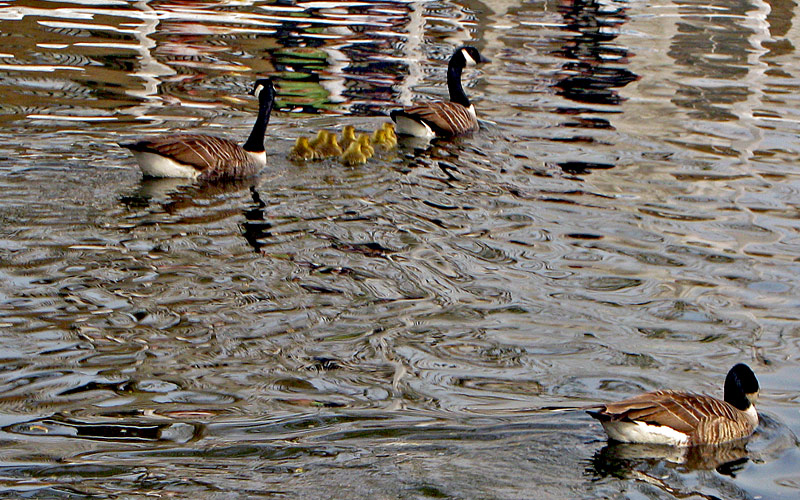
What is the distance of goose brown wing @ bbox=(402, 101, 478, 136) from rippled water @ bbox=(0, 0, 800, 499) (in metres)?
0.24

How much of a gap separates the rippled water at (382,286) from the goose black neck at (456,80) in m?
0.63

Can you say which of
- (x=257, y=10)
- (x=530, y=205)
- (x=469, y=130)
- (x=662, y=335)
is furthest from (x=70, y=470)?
(x=257, y=10)

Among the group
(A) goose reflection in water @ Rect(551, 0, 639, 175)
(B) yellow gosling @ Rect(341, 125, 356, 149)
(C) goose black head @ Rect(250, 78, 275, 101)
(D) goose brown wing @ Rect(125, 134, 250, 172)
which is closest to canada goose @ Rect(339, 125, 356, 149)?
(B) yellow gosling @ Rect(341, 125, 356, 149)

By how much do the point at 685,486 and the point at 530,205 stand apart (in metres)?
5.77

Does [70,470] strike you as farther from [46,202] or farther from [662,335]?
[46,202]

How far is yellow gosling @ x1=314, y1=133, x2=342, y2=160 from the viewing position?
12773 mm

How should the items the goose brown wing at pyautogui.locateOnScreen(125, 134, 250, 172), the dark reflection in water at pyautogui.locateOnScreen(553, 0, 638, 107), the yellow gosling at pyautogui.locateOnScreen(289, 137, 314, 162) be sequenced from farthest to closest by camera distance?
the dark reflection in water at pyautogui.locateOnScreen(553, 0, 638, 107) < the yellow gosling at pyautogui.locateOnScreen(289, 137, 314, 162) < the goose brown wing at pyautogui.locateOnScreen(125, 134, 250, 172)

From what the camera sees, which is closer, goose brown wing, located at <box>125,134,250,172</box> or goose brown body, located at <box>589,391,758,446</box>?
goose brown body, located at <box>589,391,758,446</box>

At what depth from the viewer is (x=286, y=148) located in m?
13.6

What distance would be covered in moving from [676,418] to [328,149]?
7.02 m

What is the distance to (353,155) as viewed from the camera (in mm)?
12797

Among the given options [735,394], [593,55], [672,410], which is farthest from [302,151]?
[593,55]

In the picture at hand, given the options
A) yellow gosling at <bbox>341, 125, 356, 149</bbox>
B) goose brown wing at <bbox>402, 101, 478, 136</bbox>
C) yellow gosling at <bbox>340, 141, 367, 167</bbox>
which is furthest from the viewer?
goose brown wing at <bbox>402, 101, 478, 136</bbox>

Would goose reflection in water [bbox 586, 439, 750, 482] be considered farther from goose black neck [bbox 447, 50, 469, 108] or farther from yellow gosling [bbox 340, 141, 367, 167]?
goose black neck [bbox 447, 50, 469, 108]
